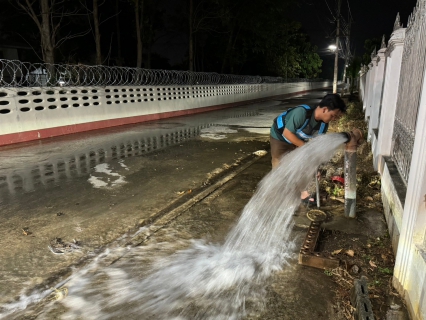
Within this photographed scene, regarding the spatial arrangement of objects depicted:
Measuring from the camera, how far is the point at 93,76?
10.9m

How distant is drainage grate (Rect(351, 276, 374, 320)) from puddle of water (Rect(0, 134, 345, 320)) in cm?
69

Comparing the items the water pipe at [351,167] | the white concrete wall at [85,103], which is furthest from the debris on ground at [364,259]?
the white concrete wall at [85,103]

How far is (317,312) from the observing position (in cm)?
247

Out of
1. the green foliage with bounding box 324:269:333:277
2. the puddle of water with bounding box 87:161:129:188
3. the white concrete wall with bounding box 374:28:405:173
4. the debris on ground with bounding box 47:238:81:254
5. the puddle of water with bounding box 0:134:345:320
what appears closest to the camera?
the puddle of water with bounding box 0:134:345:320

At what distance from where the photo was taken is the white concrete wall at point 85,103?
870 centimetres

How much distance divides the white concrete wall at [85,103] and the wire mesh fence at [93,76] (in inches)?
11.4

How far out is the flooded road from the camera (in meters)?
2.69

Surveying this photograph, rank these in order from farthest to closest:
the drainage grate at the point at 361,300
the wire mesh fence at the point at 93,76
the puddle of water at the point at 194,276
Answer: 1. the wire mesh fence at the point at 93,76
2. the puddle of water at the point at 194,276
3. the drainage grate at the point at 361,300

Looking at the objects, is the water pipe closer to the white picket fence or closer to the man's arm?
the white picket fence

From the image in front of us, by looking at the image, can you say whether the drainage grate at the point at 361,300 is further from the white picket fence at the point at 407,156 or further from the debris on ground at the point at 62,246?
the debris on ground at the point at 62,246

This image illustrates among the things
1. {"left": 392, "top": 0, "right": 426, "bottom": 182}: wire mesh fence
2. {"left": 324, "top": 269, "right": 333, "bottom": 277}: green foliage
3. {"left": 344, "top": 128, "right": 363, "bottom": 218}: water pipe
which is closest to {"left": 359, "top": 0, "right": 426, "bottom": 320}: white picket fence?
{"left": 392, "top": 0, "right": 426, "bottom": 182}: wire mesh fence

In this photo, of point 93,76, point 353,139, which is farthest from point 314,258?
point 93,76

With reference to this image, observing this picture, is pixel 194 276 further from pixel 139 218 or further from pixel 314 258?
pixel 139 218

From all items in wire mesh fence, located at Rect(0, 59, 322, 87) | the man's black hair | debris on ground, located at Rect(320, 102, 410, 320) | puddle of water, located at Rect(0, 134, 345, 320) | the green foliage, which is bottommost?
puddle of water, located at Rect(0, 134, 345, 320)
